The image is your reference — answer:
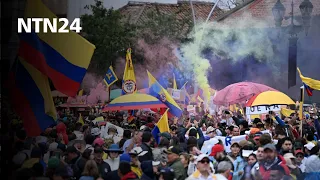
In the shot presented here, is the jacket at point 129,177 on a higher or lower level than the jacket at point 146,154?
lower

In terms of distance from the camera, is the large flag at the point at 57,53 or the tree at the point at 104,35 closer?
the large flag at the point at 57,53

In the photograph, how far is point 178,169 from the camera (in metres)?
9.18

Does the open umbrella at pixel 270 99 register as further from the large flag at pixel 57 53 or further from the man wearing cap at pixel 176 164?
the man wearing cap at pixel 176 164

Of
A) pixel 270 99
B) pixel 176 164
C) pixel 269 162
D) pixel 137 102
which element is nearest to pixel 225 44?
pixel 270 99

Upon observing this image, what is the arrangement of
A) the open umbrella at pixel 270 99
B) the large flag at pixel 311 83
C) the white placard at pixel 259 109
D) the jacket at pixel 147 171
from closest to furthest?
the jacket at pixel 147 171 < the large flag at pixel 311 83 < the open umbrella at pixel 270 99 < the white placard at pixel 259 109

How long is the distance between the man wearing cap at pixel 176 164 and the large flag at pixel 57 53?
9.63 feet

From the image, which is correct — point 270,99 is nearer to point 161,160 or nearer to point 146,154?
point 161,160

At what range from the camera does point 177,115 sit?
57.5 ft

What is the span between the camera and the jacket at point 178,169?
9114mm

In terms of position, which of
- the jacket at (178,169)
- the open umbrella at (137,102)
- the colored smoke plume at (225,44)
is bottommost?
the jacket at (178,169)

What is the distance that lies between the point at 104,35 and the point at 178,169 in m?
24.3

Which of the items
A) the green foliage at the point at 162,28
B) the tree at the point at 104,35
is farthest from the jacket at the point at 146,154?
the green foliage at the point at 162,28

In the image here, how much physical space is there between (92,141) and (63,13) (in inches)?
607

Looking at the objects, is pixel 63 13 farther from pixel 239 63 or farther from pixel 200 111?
pixel 239 63
